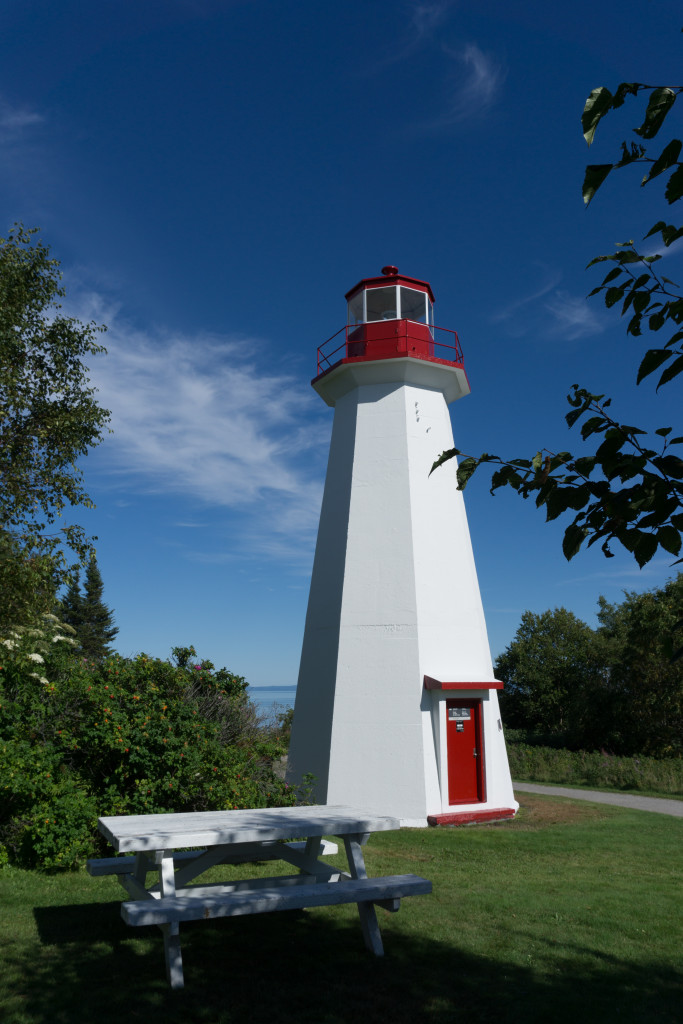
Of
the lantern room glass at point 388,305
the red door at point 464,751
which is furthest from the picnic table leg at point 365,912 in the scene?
the lantern room glass at point 388,305

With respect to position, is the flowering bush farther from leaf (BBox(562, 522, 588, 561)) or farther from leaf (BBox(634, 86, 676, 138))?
leaf (BBox(634, 86, 676, 138))

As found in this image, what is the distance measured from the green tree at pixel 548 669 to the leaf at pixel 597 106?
29853 mm

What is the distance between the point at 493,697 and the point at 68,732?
338 inches

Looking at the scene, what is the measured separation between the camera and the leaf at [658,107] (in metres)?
2.06

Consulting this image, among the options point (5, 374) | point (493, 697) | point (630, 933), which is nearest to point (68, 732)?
point (5, 374)

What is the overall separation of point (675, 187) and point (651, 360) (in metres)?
0.51

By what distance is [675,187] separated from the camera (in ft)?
6.82

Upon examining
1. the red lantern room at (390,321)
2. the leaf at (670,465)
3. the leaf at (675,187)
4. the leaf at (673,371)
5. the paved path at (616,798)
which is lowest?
the paved path at (616,798)

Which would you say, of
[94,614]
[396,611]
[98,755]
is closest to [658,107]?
[98,755]

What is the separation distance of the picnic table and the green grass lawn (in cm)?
38

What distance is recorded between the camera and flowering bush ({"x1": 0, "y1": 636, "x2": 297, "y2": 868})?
8094 mm

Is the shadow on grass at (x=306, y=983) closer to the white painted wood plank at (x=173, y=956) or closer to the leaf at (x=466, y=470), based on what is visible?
the white painted wood plank at (x=173, y=956)

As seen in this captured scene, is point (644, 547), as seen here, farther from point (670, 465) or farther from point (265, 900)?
point (265, 900)

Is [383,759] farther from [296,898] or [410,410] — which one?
[296,898]
